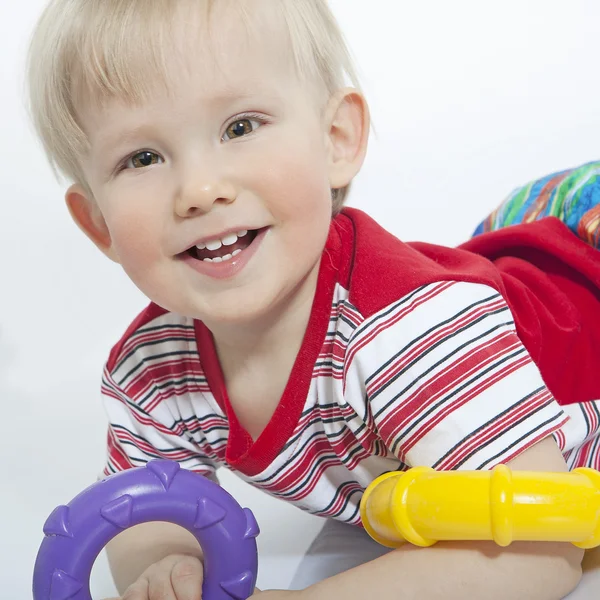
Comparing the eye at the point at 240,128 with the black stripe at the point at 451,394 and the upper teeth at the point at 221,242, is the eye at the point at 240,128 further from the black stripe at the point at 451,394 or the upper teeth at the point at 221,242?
the black stripe at the point at 451,394

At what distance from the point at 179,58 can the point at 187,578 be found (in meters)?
0.49

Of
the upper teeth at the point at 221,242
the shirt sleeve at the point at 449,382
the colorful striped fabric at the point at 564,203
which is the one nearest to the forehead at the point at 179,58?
the upper teeth at the point at 221,242

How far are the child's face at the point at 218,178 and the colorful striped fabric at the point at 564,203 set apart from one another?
1.25 ft

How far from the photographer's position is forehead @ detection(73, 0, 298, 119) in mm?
898

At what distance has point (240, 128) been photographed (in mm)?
939

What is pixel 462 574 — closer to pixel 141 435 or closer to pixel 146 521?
pixel 146 521

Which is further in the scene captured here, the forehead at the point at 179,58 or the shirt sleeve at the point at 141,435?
the shirt sleeve at the point at 141,435

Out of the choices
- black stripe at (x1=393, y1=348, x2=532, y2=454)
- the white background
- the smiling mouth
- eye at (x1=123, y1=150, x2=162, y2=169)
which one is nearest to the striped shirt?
black stripe at (x1=393, y1=348, x2=532, y2=454)

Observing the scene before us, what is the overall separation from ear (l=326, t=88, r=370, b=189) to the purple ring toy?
0.35 metres

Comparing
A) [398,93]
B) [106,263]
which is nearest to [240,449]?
[106,263]

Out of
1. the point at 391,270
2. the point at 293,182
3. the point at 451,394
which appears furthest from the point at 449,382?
the point at 293,182

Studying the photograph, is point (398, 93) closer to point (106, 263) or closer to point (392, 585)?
point (106, 263)

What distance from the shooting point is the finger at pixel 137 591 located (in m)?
0.98

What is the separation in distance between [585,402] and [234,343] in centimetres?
40
